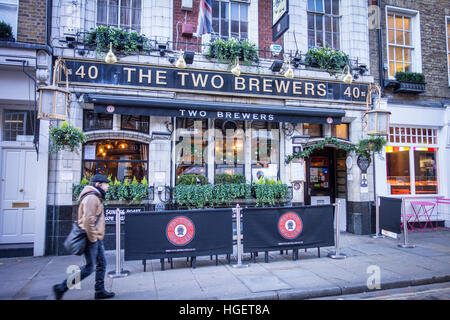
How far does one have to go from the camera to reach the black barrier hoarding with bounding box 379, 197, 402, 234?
8508mm

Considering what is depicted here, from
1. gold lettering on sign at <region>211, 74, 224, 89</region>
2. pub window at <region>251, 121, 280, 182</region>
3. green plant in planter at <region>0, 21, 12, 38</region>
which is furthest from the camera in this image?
pub window at <region>251, 121, 280, 182</region>

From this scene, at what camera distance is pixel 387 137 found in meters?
11.2

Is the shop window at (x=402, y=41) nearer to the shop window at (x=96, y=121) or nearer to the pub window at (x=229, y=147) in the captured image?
the pub window at (x=229, y=147)

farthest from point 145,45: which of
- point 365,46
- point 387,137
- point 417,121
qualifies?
point 417,121

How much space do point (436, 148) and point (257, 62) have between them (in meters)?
7.94

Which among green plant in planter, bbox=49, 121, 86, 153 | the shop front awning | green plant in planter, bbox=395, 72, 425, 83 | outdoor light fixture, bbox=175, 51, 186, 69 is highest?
green plant in planter, bbox=395, 72, 425, 83

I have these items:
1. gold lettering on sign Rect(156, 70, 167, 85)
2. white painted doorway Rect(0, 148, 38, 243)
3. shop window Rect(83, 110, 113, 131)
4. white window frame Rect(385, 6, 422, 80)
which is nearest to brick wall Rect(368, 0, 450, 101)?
white window frame Rect(385, 6, 422, 80)

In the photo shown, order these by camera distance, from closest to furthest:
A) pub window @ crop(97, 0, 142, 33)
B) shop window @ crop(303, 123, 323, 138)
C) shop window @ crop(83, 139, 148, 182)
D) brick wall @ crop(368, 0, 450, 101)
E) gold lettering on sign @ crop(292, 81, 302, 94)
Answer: shop window @ crop(83, 139, 148, 182), pub window @ crop(97, 0, 142, 33), gold lettering on sign @ crop(292, 81, 302, 94), shop window @ crop(303, 123, 323, 138), brick wall @ crop(368, 0, 450, 101)

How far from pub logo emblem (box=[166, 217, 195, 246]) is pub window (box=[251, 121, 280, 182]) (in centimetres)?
383

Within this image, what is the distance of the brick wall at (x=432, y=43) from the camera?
11.6m

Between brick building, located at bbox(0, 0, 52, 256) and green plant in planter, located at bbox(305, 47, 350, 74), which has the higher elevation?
green plant in planter, located at bbox(305, 47, 350, 74)

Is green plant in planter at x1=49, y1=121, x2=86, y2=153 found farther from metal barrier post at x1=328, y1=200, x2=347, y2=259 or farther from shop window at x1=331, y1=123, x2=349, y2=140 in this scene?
shop window at x1=331, y1=123, x2=349, y2=140

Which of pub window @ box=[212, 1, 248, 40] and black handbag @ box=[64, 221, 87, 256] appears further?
pub window @ box=[212, 1, 248, 40]

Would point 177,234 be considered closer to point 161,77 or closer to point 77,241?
point 77,241
